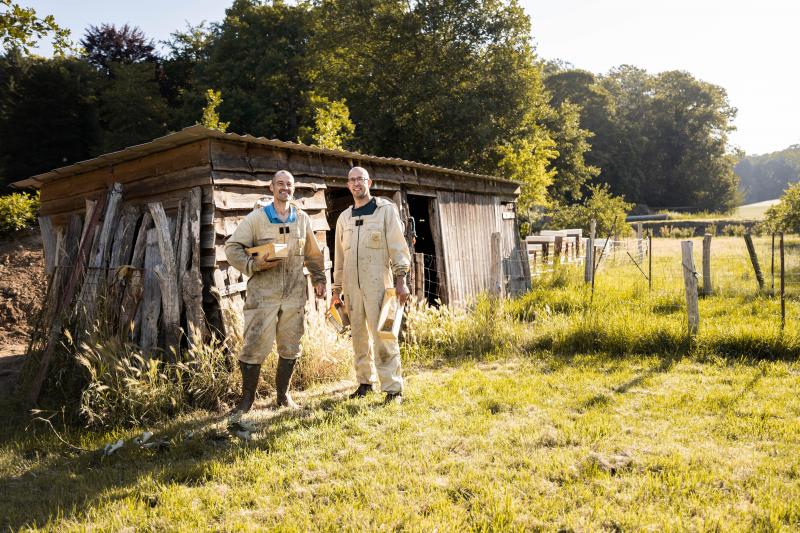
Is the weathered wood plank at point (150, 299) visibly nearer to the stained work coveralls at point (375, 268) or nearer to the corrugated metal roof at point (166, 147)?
the corrugated metal roof at point (166, 147)

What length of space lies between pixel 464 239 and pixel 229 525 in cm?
817

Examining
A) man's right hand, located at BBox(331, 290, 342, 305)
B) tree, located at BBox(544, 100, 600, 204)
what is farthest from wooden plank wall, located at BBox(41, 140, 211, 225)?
tree, located at BBox(544, 100, 600, 204)

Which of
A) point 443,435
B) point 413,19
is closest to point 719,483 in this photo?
point 443,435

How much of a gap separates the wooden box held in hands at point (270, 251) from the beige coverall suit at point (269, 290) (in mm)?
70

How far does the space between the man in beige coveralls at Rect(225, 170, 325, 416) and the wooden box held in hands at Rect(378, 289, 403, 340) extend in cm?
58

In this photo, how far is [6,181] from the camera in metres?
22.2

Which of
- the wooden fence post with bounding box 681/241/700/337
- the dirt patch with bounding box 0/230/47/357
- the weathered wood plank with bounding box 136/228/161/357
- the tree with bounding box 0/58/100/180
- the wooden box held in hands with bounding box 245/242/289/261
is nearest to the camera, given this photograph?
the wooden box held in hands with bounding box 245/242/289/261

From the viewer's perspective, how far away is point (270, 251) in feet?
14.6

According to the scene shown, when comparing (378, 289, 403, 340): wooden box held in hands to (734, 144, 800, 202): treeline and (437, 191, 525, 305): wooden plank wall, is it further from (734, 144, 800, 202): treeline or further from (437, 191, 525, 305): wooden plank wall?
(734, 144, 800, 202): treeline

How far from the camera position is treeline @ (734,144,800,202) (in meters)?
85.4

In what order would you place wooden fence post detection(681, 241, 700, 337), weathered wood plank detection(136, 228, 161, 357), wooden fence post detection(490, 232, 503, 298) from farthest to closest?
1. wooden fence post detection(490, 232, 503, 298)
2. wooden fence post detection(681, 241, 700, 337)
3. weathered wood plank detection(136, 228, 161, 357)

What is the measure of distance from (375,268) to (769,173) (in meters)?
106

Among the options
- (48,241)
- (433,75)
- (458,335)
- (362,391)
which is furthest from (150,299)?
(433,75)

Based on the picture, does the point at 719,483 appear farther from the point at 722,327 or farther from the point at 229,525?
the point at 722,327
